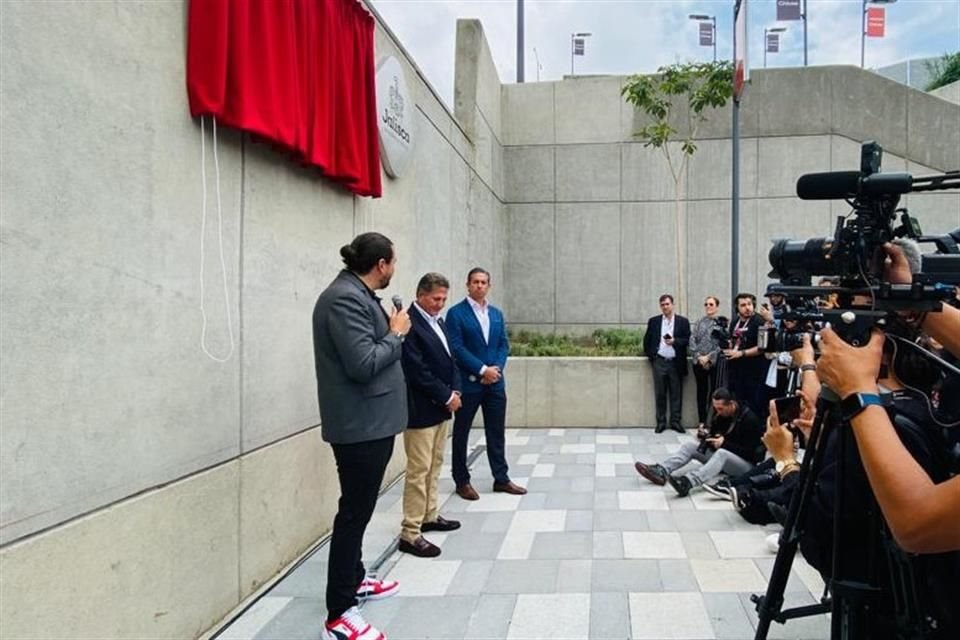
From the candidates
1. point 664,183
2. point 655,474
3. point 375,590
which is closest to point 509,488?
point 655,474

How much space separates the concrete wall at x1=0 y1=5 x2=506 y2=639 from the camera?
203 cm

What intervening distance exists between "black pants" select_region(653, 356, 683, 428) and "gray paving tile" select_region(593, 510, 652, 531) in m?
3.51

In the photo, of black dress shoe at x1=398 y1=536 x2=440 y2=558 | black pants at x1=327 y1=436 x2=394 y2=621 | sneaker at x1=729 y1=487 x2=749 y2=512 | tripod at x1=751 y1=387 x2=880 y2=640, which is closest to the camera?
tripod at x1=751 y1=387 x2=880 y2=640

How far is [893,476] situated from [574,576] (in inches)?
104

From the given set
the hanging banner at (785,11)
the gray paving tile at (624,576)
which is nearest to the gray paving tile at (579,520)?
the gray paving tile at (624,576)

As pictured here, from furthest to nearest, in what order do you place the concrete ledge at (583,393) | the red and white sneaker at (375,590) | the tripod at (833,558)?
the concrete ledge at (583,393), the red and white sneaker at (375,590), the tripod at (833,558)

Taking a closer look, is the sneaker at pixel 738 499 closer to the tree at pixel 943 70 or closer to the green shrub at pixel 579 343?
the green shrub at pixel 579 343

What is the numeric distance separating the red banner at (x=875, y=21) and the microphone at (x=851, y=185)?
2250cm

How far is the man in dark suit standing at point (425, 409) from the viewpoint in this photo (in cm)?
410

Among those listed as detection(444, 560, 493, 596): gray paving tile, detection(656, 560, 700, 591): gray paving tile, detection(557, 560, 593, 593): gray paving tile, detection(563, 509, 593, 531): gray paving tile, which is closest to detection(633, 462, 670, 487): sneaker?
detection(563, 509, 593, 531): gray paving tile

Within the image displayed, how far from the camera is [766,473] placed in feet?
16.2

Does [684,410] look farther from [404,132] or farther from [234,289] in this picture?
[234,289]

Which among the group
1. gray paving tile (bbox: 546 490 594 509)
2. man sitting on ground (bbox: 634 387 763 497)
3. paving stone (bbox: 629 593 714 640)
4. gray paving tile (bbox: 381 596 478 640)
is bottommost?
gray paving tile (bbox: 546 490 594 509)

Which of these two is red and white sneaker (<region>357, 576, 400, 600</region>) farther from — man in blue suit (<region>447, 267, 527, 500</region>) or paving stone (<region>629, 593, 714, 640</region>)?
man in blue suit (<region>447, 267, 527, 500</region>)
